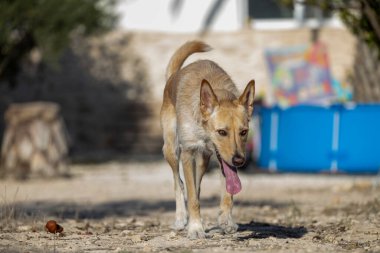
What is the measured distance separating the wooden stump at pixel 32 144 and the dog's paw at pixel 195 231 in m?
10.0

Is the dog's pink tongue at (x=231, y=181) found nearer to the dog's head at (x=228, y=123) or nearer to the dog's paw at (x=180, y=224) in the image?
the dog's head at (x=228, y=123)

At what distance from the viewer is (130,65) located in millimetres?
30188

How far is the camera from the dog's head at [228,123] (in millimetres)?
8312

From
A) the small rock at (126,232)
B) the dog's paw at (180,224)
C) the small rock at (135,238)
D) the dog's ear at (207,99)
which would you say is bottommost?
the small rock at (126,232)

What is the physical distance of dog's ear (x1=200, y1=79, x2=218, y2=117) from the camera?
8.57 m

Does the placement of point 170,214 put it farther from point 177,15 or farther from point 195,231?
point 177,15

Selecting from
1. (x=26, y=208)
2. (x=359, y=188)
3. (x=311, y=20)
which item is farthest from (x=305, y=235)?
(x=311, y=20)

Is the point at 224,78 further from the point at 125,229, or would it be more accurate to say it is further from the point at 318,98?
the point at 318,98

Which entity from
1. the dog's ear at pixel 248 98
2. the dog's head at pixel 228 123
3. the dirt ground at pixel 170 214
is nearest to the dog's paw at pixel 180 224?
the dirt ground at pixel 170 214

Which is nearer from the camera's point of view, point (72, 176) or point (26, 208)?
point (26, 208)

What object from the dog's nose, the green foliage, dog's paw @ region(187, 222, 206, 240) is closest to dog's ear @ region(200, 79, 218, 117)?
the dog's nose

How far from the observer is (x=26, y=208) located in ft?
42.1

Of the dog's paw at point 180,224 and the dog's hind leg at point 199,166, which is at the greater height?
the dog's hind leg at point 199,166

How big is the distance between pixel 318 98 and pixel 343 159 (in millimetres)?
2784
